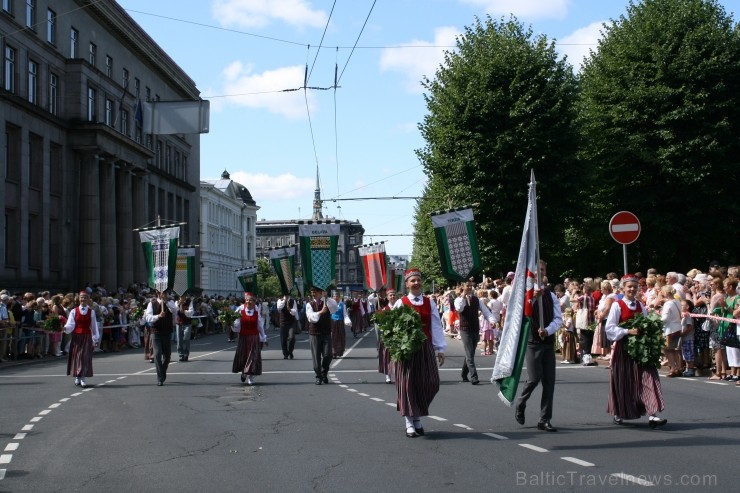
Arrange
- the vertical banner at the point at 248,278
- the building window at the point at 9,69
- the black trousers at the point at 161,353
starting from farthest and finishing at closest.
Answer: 1. the vertical banner at the point at 248,278
2. the building window at the point at 9,69
3. the black trousers at the point at 161,353

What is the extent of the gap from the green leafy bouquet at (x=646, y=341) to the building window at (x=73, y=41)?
1633 inches

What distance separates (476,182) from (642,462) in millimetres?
27879

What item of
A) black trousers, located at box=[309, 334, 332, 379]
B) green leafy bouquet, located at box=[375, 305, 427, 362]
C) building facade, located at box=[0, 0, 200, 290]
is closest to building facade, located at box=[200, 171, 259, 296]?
building facade, located at box=[0, 0, 200, 290]

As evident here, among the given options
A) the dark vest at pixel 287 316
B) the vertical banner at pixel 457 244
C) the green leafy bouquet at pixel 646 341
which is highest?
the vertical banner at pixel 457 244

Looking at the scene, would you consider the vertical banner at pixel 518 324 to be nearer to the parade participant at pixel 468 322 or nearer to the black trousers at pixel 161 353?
the parade participant at pixel 468 322

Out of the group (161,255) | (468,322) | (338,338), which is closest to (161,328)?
(468,322)

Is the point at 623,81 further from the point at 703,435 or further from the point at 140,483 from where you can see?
the point at 140,483

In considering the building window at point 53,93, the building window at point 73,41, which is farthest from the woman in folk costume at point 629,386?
the building window at point 73,41

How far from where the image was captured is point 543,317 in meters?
11.2

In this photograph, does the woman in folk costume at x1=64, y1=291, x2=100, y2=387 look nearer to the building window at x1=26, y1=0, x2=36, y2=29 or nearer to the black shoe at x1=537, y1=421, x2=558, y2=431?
the black shoe at x1=537, y1=421, x2=558, y2=431

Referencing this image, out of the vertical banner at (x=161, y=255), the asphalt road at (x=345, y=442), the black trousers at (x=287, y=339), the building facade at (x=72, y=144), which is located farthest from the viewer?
the building facade at (x=72, y=144)

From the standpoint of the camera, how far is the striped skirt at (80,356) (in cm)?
1861

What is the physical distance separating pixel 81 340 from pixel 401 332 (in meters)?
9.94

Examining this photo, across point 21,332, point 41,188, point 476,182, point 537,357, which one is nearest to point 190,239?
point 41,188
